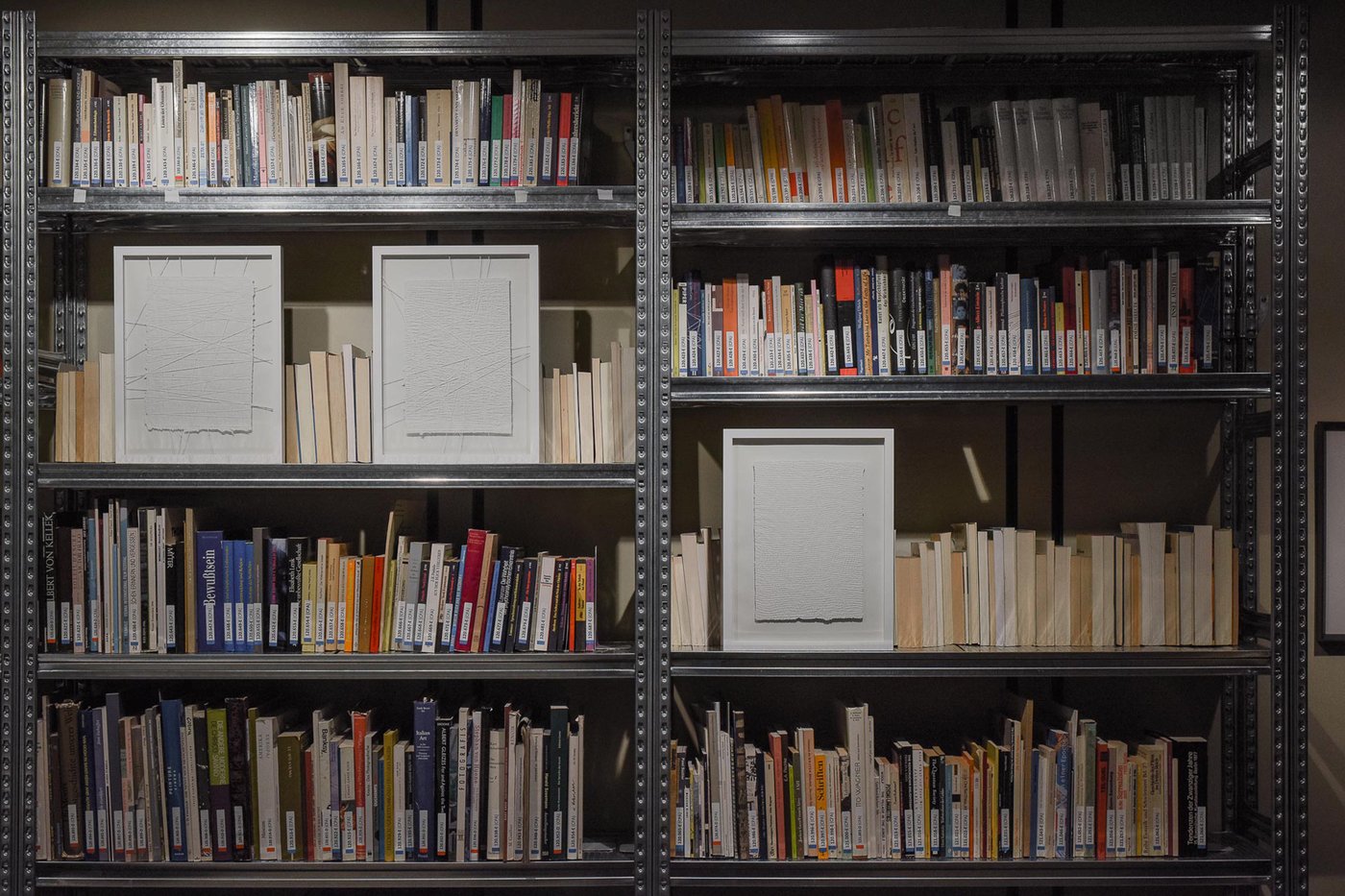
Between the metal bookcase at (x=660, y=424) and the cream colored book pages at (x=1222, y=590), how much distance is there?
8 cm

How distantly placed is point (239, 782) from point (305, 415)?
0.83 meters

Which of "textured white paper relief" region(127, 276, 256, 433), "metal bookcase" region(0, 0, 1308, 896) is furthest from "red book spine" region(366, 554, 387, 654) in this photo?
"textured white paper relief" region(127, 276, 256, 433)

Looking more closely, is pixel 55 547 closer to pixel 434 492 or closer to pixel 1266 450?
pixel 434 492

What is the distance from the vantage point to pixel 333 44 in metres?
2.06

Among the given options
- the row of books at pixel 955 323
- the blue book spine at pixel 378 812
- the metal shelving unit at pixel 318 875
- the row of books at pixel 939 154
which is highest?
the row of books at pixel 939 154

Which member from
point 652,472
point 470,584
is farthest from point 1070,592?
point 470,584

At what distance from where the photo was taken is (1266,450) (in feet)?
7.90

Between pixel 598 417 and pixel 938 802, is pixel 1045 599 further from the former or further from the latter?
pixel 598 417

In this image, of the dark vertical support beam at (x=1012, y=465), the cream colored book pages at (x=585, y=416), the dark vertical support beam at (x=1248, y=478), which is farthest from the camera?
the dark vertical support beam at (x=1012, y=465)

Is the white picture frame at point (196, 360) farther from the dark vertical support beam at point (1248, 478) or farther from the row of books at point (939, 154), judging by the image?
the dark vertical support beam at point (1248, 478)

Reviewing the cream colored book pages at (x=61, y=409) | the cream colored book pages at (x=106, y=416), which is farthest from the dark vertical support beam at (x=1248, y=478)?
the cream colored book pages at (x=61, y=409)

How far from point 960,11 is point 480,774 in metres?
2.24

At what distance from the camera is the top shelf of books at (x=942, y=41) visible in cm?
205

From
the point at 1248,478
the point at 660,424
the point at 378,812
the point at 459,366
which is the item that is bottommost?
the point at 378,812
